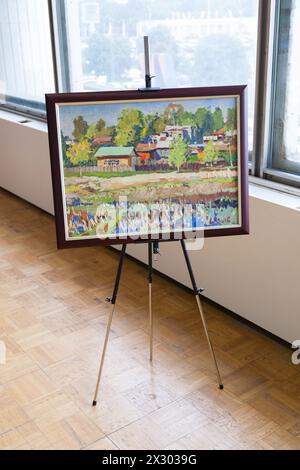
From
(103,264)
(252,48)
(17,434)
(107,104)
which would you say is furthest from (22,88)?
(17,434)

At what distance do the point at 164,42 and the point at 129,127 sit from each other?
4.66ft

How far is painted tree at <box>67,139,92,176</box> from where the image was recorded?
208 centimetres

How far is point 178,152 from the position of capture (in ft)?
7.00

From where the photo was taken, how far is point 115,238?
2150 mm

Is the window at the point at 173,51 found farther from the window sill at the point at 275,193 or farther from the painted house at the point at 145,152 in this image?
the painted house at the point at 145,152

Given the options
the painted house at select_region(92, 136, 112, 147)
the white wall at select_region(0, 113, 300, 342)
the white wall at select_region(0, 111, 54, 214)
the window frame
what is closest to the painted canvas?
the painted house at select_region(92, 136, 112, 147)

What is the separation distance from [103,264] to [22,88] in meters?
1.96

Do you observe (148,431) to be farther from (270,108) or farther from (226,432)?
(270,108)

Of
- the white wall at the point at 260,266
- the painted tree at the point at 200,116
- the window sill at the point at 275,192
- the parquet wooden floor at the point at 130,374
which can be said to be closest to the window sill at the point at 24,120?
the parquet wooden floor at the point at 130,374

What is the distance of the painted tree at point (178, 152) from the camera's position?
2127mm

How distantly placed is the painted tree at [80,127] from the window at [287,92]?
1.08 m

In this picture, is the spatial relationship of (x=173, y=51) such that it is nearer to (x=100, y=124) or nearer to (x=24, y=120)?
(x=100, y=124)

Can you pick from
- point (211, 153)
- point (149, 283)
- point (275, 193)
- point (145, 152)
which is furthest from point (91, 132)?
point (275, 193)

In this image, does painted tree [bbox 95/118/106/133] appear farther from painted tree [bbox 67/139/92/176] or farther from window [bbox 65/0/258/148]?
window [bbox 65/0/258/148]
